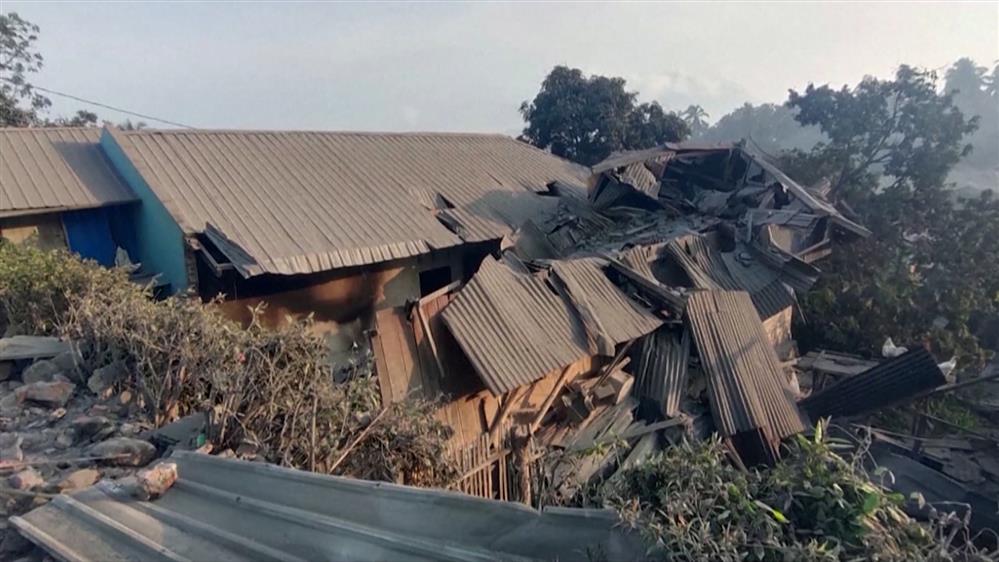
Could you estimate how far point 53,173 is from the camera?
9.23m

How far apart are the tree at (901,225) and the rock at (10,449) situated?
11811mm

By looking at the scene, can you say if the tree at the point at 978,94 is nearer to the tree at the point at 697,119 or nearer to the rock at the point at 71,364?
the tree at the point at 697,119

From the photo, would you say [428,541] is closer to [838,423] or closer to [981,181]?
[838,423]

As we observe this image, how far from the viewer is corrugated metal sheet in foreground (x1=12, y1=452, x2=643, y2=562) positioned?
2.34 metres

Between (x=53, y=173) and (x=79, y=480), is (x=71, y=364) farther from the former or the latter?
(x=53, y=173)

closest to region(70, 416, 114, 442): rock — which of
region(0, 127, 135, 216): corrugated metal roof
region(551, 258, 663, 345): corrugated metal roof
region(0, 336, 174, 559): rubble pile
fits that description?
region(0, 336, 174, 559): rubble pile

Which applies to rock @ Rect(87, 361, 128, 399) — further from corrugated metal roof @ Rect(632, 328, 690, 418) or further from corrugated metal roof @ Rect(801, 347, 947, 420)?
corrugated metal roof @ Rect(801, 347, 947, 420)

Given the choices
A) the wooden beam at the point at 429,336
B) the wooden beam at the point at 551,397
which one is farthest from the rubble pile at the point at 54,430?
the wooden beam at the point at 551,397

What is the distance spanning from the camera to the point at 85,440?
4.11 metres

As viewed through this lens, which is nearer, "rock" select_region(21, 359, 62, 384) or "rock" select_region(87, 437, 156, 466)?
"rock" select_region(87, 437, 156, 466)

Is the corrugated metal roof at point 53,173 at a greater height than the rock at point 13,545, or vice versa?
the corrugated metal roof at point 53,173

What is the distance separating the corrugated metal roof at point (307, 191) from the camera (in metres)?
8.46

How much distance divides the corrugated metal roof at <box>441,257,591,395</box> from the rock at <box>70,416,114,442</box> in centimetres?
317

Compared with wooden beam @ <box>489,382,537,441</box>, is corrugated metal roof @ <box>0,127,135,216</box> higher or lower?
higher
